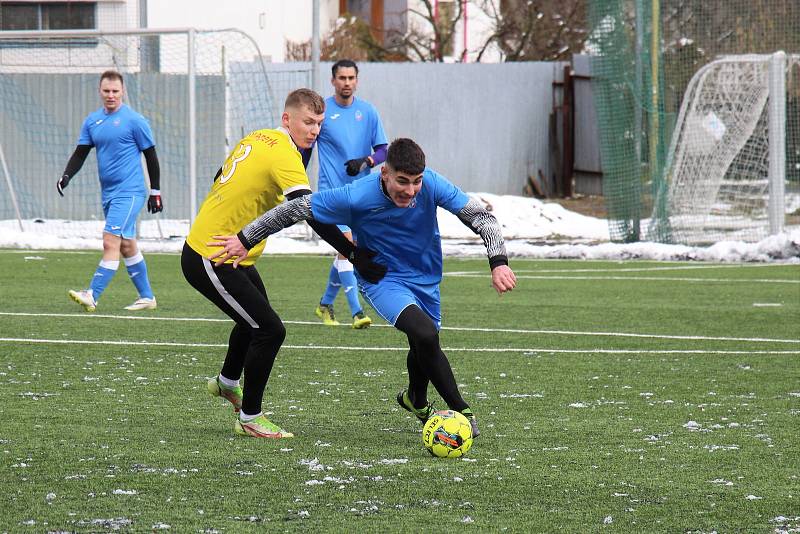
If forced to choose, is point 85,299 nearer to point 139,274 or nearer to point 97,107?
point 139,274

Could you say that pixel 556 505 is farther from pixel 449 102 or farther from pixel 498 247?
pixel 449 102

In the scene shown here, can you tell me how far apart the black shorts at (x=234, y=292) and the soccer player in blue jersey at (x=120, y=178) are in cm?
526

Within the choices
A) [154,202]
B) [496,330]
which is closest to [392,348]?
[496,330]

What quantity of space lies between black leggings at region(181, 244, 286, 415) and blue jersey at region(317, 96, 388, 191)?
4.63 meters

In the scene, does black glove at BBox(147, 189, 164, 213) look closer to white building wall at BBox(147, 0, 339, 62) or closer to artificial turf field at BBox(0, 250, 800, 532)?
artificial turf field at BBox(0, 250, 800, 532)

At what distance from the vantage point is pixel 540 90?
27391 mm

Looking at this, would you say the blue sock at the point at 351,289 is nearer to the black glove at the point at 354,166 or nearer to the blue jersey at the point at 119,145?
the black glove at the point at 354,166

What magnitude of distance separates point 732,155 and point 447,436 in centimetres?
1387

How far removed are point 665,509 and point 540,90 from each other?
2287 cm

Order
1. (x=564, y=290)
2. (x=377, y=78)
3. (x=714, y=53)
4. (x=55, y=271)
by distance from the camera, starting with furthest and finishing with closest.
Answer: (x=377, y=78) → (x=714, y=53) → (x=55, y=271) → (x=564, y=290)

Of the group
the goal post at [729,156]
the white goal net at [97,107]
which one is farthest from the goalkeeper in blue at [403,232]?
the white goal net at [97,107]

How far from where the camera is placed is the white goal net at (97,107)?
21.3 metres

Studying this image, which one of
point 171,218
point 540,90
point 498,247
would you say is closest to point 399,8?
point 540,90

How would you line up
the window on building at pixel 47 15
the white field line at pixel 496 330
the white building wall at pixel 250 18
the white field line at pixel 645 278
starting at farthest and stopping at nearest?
the white building wall at pixel 250 18
the window on building at pixel 47 15
the white field line at pixel 645 278
the white field line at pixel 496 330
